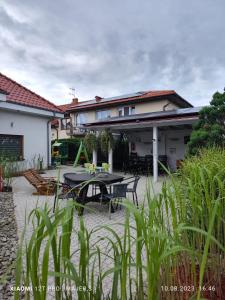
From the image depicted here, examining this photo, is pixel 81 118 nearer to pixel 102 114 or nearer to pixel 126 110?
pixel 102 114

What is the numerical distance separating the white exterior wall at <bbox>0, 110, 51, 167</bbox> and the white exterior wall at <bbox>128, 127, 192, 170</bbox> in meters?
6.62

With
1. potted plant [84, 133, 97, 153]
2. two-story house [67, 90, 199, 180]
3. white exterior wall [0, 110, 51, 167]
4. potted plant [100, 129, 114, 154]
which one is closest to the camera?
two-story house [67, 90, 199, 180]

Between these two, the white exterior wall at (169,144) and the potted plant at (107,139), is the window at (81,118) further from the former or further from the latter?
the potted plant at (107,139)

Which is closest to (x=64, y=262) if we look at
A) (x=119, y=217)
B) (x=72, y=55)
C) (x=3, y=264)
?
(x=3, y=264)

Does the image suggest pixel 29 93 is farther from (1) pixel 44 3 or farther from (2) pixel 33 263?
(2) pixel 33 263

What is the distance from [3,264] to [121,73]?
797 inches

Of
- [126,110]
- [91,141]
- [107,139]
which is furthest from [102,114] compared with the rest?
[107,139]

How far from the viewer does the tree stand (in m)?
8.35

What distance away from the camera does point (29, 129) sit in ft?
45.9

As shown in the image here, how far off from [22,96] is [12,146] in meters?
3.24

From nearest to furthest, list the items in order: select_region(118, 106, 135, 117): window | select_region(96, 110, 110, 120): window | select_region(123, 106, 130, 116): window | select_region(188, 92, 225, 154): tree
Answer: select_region(188, 92, 225, 154): tree → select_region(118, 106, 135, 117): window → select_region(123, 106, 130, 116): window → select_region(96, 110, 110, 120): window

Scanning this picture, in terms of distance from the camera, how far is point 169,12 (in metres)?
8.18

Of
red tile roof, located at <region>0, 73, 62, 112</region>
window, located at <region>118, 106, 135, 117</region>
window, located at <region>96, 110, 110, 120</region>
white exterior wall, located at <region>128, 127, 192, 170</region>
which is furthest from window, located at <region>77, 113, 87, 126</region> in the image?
red tile roof, located at <region>0, 73, 62, 112</region>

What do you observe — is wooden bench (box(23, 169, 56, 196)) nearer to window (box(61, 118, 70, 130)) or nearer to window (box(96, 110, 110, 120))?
window (box(96, 110, 110, 120))
